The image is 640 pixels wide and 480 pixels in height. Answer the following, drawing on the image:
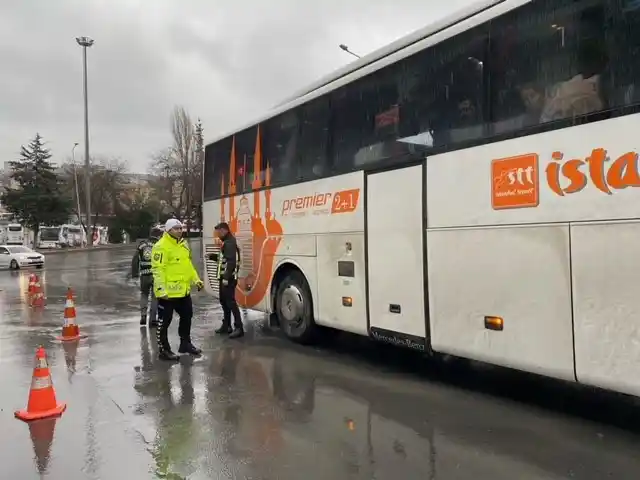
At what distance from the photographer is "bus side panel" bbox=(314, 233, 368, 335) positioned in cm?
705

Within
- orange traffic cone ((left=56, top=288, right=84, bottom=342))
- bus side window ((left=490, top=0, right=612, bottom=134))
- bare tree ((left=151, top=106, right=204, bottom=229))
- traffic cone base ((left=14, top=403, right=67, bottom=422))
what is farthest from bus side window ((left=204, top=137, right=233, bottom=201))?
bare tree ((left=151, top=106, right=204, bottom=229))

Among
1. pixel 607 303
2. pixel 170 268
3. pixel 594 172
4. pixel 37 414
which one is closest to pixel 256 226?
pixel 170 268

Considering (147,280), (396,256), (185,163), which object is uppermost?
(185,163)

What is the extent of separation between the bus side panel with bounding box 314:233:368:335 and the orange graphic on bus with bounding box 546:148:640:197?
279cm

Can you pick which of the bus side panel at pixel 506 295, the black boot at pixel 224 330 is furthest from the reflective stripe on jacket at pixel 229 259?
the bus side panel at pixel 506 295

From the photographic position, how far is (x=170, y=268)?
25.5 ft

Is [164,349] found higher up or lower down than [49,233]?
lower down

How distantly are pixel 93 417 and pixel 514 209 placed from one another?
4.46 metres

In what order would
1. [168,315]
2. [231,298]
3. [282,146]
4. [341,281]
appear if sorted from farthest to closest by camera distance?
[231,298]
[282,146]
[168,315]
[341,281]

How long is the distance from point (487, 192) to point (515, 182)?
32 centimetres

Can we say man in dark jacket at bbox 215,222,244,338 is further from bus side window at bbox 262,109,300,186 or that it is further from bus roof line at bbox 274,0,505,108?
bus roof line at bbox 274,0,505,108

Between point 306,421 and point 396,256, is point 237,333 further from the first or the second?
point 306,421

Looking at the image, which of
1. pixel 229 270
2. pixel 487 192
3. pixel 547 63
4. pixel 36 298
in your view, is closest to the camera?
pixel 547 63

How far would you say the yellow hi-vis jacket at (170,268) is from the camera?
25.3ft
